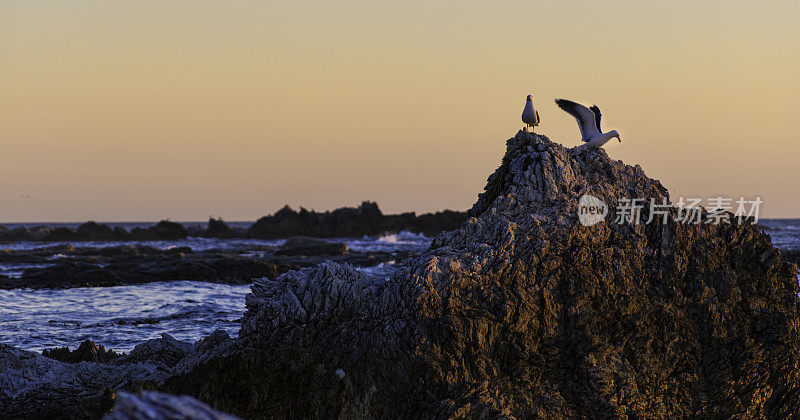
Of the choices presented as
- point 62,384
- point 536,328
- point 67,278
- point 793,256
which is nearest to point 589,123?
point 536,328

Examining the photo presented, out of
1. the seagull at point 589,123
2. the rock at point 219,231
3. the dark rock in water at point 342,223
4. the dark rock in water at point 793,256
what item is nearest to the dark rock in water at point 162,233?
the rock at point 219,231

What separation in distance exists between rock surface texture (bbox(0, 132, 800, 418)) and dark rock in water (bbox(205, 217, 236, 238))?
171ft

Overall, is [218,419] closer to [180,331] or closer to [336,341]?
[336,341]

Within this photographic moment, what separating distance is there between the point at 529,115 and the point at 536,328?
10.4ft

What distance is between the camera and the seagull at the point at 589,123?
9203 millimetres

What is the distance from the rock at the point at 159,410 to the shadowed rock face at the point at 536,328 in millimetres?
3302

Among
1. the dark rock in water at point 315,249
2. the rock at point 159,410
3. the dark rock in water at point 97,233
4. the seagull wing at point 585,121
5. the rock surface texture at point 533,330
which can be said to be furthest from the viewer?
the dark rock in water at point 97,233

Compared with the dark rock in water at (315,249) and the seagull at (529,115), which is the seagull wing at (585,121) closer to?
the seagull at (529,115)

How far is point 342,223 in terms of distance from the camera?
59156 mm

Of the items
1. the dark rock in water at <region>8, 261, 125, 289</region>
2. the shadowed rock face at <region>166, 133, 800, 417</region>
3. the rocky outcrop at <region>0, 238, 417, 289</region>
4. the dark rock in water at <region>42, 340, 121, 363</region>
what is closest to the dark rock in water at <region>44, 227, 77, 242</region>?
the rocky outcrop at <region>0, 238, 417, 289</region>

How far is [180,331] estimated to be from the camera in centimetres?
1258

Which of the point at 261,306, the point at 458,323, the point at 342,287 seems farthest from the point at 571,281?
the point at 261,306

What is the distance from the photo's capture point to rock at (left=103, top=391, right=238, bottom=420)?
257cm

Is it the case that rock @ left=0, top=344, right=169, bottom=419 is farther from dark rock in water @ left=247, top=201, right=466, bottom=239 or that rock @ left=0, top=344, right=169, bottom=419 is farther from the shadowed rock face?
dark rock in water @ left=247, top=201, right=466, bottom=239
